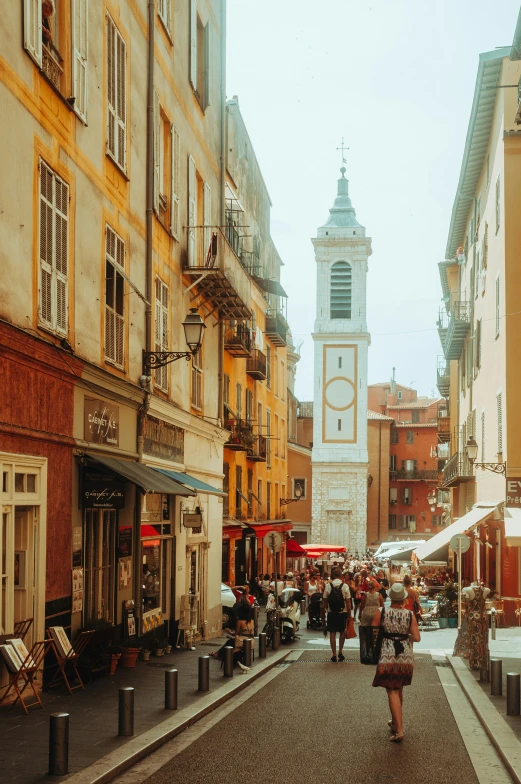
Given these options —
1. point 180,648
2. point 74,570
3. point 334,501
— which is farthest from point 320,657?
point 334,501

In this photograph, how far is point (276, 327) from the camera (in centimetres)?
5200

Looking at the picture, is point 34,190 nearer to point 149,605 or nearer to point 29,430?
point 29,430

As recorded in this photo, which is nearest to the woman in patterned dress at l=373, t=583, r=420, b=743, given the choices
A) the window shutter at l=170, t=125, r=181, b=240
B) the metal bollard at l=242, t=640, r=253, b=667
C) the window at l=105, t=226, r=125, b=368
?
the window at l=105, t=226, r=125, b=368

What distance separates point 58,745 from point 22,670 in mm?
2994

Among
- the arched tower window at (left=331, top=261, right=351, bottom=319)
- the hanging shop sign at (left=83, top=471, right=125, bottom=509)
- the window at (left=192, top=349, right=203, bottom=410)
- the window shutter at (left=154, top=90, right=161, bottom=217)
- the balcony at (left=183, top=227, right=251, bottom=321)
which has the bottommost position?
the hanging shop sign at (left=83, top=471, right=125, bottom=509)

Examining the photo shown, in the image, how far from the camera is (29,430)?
13461mm

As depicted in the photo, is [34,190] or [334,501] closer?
[34,190]

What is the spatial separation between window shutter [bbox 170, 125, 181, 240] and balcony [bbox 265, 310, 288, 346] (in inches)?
1116

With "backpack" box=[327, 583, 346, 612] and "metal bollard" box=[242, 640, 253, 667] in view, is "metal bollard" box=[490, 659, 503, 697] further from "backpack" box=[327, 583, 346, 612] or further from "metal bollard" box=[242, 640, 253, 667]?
"backpack" box=[327, 583, 346, 612]

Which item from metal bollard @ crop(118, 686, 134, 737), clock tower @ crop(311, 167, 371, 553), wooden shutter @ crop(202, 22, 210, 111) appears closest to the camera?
metal bollard @ crop(118, 686, 134, 737)

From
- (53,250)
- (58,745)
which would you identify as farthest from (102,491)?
(58,745)

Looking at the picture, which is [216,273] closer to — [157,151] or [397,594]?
[157,151]

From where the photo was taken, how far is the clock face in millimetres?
85062

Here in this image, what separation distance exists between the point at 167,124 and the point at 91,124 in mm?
5904
